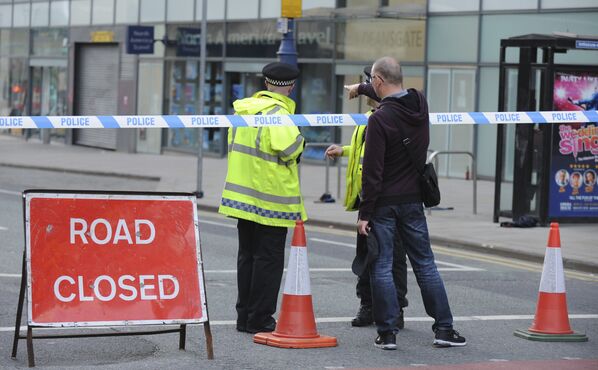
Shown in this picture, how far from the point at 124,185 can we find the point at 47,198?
1766 centimetres

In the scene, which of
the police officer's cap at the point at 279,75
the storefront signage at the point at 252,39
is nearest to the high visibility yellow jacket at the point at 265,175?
the police officer's cap at the point at 279,75

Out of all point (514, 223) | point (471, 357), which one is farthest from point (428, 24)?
point (471, 357)

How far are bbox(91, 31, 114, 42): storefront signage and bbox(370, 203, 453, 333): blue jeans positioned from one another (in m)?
30.5

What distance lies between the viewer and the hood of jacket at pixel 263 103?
8789mm

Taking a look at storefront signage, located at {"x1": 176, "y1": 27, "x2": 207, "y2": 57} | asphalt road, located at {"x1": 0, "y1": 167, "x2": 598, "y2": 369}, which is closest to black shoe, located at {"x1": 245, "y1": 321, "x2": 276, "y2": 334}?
asphalt road, located at {"x1": 0, "y1": 167, "x2": 598, "y2": 369}

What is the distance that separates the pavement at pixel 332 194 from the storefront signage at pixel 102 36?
3.33m

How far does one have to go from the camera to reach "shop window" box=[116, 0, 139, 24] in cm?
3709

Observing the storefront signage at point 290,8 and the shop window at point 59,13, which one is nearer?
the storefront signage at point 290,8

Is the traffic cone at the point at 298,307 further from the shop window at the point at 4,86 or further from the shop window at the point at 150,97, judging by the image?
the shop window at the point at 4,86

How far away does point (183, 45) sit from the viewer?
107 ft

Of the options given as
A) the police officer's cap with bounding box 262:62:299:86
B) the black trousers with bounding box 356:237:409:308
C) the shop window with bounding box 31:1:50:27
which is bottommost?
the black trousers with bounding box 356:237:409:308

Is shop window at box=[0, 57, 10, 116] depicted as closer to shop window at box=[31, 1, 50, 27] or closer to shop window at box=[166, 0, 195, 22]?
shop window at box=[31, 1, 50, 27]

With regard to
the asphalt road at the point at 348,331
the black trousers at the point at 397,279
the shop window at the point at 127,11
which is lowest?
the asphalt road at the point at 348,331

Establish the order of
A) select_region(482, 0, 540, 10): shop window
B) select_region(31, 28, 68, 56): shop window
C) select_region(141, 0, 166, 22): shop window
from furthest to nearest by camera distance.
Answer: select_region(31, 28, 68, 56): shop window
select_region(141, 0, 166, 22): shop window
select_region(482, 0, 540, 10): shop window
